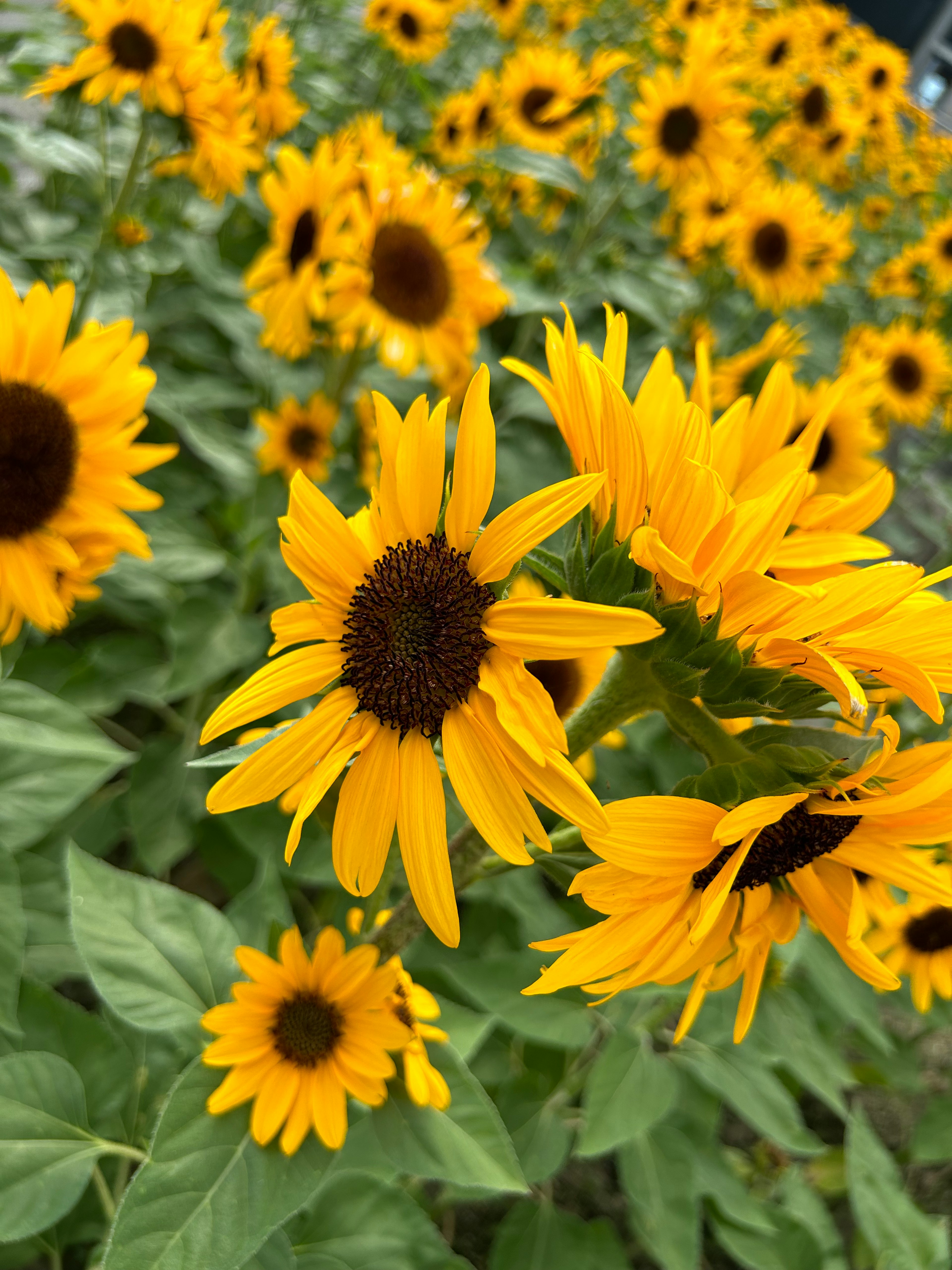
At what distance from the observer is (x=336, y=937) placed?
93cm

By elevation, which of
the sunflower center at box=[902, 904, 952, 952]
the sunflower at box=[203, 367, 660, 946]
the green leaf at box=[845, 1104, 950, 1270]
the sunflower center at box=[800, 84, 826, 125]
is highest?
the sunflower center at box=[800, 84, 826, 125]

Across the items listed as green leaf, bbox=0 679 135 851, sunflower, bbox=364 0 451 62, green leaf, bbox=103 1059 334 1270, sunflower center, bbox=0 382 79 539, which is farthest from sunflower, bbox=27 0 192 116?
sunflower, bbox=364 0 451 62

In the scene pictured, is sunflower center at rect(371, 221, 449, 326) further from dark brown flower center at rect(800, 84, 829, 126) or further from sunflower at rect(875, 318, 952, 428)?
dark brown flower center at rect(800, 84, 829, 126)

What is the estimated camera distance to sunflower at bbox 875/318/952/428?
3.31 m

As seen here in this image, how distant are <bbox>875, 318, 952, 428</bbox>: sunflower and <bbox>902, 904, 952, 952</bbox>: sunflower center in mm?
2241

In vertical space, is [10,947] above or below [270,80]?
below

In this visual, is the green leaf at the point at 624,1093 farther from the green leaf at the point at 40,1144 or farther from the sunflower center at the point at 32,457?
the sunflower center at the point at 32,457

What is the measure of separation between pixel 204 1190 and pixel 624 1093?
84 cm

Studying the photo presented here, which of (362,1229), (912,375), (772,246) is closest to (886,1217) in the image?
(362,1229)

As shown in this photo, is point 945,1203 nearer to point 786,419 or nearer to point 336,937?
point 336,937

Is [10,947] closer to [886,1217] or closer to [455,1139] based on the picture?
[455,1139]

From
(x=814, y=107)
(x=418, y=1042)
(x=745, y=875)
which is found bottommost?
(x=418, y=1042)

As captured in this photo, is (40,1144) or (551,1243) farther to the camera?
(551,1243)

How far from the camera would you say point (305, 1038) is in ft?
3.00
